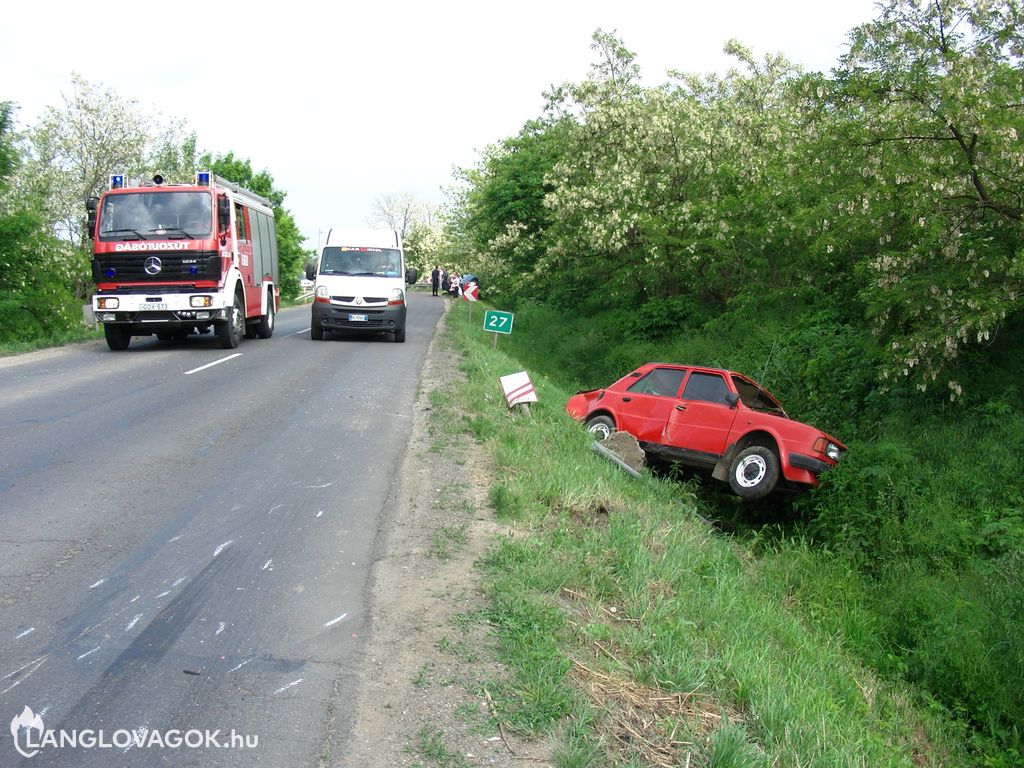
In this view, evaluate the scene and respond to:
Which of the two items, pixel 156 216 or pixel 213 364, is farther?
pixel 156 216

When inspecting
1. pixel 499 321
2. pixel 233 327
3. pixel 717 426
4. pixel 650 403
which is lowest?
pixel 717 426

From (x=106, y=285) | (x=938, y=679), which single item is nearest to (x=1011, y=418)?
(x=938, y=679)

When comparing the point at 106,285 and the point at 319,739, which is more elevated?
the point at 106,285

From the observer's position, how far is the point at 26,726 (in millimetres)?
3490

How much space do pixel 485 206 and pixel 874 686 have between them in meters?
36.4

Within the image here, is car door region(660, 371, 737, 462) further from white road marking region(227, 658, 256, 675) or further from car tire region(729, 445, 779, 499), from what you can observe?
white road marking region(227, 658, 256, 675)

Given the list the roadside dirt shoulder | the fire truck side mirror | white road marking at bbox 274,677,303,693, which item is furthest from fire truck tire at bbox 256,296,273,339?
white road marking at bbox 274,677,303,693

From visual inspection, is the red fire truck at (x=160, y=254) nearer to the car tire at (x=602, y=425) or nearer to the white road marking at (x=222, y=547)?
the car tire at (x=602, y=425)

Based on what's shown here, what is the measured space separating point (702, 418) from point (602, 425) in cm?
174

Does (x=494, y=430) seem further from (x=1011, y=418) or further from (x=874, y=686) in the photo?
(x=1011, y=418)

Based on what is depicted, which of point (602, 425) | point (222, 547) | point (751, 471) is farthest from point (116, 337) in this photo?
point (222, 547)

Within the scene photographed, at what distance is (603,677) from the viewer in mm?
4199

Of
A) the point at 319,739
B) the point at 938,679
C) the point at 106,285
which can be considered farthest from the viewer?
the point at 106,285

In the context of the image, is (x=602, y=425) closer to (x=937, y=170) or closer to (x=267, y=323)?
(x=937, y=170)
